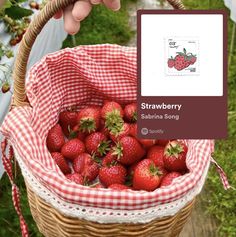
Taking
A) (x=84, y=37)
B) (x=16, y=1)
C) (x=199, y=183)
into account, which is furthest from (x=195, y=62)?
(x=84, y=37)

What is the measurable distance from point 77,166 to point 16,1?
996 millimetres

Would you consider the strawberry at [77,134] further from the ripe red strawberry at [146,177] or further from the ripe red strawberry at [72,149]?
the ripe red strawberry at [146,177]

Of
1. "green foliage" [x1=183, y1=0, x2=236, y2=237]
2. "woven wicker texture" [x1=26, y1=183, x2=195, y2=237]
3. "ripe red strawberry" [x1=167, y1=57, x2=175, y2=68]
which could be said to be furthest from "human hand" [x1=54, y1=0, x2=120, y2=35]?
"green foliage" [x1=183, y1=0, x2=236, y2=237]

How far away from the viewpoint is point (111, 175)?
67.3 inches

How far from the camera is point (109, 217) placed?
1.40 m

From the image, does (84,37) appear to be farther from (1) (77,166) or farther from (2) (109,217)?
(2) (109,217)

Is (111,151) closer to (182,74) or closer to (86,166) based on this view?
(86,166)

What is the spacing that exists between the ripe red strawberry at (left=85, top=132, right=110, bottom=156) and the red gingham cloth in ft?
0.53

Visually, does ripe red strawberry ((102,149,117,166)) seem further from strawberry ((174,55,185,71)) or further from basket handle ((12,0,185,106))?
strawberry ((174,55,185,71))

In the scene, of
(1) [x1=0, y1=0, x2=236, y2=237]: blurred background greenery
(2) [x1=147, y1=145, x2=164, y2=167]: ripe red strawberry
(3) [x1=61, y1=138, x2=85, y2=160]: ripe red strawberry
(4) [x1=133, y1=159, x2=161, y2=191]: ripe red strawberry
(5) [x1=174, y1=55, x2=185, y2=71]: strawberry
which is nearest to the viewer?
(5) [x1=174, y1=55, x2=185, y2=71]: strawberry

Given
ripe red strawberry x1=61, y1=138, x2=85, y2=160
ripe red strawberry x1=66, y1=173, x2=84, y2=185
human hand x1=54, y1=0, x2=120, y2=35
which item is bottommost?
ripe red strawberry x1=66, y1=173, x2=84, y2=185

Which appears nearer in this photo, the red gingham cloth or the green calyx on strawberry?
the red gingham cloth

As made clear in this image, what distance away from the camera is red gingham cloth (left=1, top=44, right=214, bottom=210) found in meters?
1.37

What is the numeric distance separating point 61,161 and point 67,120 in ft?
0.86
